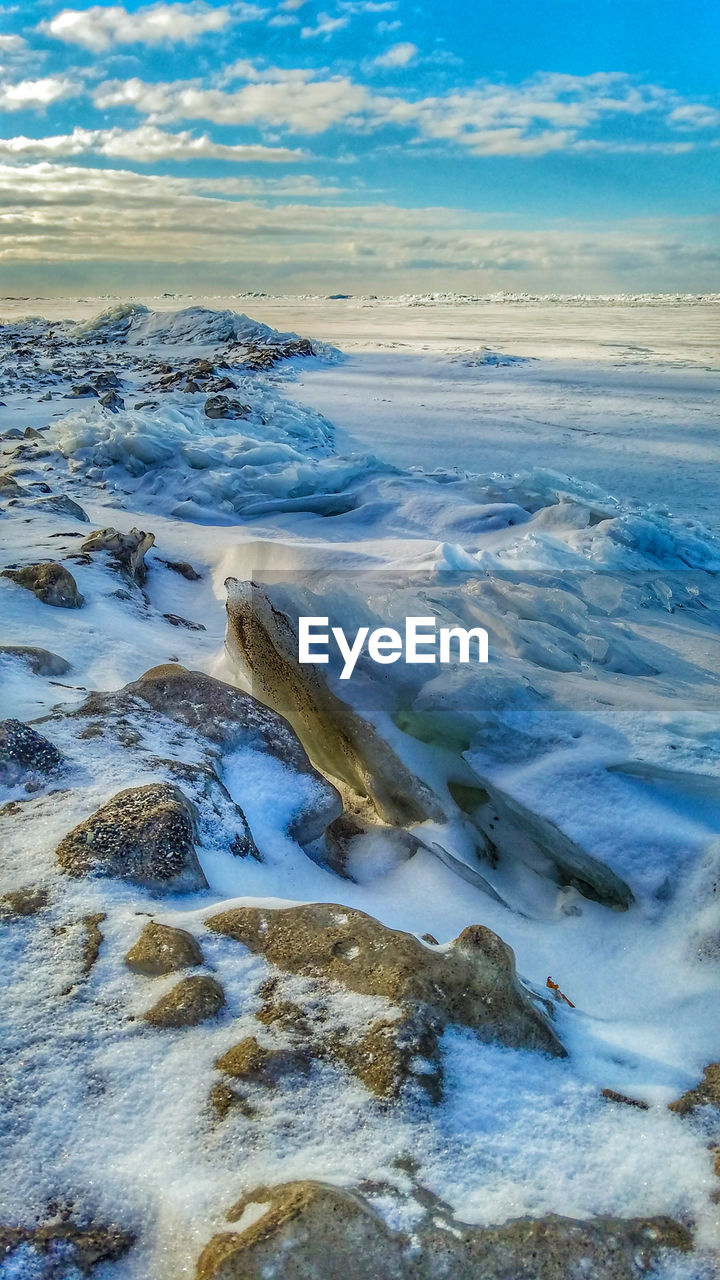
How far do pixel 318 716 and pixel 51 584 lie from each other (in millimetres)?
1516

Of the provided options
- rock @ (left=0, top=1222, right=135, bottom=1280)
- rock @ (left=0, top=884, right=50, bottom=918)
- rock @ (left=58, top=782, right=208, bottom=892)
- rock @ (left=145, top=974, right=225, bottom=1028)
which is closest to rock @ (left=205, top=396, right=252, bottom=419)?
rock @ (left=58, top=782, right=208, bottom=892)

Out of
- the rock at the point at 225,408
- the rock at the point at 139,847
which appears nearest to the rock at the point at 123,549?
the rock at the point at 139,847

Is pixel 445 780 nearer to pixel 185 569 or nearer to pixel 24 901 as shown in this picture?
pixel 24 901

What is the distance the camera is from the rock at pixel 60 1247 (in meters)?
0.96

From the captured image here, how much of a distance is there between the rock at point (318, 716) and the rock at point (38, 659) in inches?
25.5

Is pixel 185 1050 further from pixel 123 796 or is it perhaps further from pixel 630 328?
pixel 630 328

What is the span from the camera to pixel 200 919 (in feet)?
5.10

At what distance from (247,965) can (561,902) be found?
1.15 m

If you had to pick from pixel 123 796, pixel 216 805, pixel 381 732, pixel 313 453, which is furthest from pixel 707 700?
pixel 313 453

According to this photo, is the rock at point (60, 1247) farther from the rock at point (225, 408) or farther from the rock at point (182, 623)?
the rock at point (225, 408)

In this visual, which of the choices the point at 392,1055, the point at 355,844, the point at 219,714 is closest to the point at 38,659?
the point at 219,714

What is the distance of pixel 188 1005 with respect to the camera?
1312mm

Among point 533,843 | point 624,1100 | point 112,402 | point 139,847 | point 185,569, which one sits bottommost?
point 533,843

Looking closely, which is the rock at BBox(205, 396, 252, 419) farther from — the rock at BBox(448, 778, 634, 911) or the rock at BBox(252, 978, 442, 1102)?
the rock at BBox(252, 978, 442, 1102)
